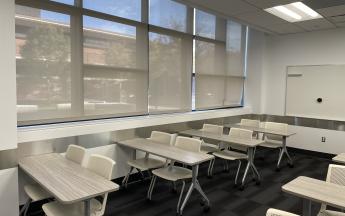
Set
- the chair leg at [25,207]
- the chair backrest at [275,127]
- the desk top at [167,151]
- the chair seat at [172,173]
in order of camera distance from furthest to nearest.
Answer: the chair backrest at [275,127], the chair seat at [172,173], the desk top at [167,151], the chair leg at [25,207]

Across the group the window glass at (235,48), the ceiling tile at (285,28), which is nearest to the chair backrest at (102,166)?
the window glass at (235,48)

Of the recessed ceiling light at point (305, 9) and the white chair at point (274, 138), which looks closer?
the recessed ceiling light at point (305, 9)

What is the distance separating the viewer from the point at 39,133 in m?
3.07

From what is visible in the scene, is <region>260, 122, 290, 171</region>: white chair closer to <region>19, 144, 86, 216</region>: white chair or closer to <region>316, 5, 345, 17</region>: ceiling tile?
<region>316, 5, 345, 17</region>: ceiling tile

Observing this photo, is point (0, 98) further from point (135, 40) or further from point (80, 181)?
point (135, 40)

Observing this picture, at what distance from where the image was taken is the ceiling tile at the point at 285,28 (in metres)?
5.33

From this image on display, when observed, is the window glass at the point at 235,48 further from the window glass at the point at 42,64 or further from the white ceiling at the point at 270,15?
the window glass at the point at 42,64

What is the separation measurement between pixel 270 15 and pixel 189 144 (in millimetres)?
2796

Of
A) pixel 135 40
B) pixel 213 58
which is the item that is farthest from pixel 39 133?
pixel 213 58

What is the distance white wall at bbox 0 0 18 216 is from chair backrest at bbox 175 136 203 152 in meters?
2.03

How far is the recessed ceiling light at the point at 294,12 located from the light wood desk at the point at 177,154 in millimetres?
2728

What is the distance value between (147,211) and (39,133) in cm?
163

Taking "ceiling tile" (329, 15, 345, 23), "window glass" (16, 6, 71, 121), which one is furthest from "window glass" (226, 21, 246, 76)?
"window glass" (16, 6, 71, 121)

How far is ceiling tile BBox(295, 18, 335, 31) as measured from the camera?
4926 millimetres
